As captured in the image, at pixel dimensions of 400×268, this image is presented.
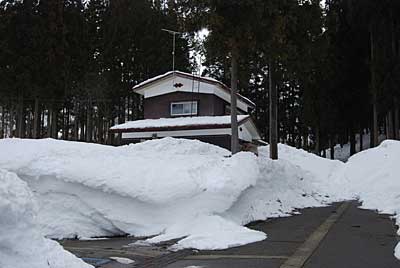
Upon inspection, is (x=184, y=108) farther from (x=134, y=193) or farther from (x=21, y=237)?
(x=21, y=237)

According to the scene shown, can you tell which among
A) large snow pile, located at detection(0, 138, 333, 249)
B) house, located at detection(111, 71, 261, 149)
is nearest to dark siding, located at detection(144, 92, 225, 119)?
house, located at detection(111, 71, 261, 149)

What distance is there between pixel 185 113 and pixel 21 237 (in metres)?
23.2

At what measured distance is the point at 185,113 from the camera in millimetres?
27922

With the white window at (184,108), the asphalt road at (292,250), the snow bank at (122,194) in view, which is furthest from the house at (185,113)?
the asphalt road at (292,250)

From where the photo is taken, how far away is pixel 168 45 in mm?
35969

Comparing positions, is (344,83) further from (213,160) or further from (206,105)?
(213,160)

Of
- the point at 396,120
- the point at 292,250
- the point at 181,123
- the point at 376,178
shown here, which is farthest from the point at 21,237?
the point at 396,120

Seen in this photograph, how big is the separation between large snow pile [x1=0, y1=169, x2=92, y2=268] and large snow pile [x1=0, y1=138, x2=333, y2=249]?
3.35m

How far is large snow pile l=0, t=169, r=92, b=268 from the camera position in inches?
184

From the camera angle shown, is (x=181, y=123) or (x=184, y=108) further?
(x=184, y=108)

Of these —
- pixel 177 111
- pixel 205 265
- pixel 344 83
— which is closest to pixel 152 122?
pixel 177 111

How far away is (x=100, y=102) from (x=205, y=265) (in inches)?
1240

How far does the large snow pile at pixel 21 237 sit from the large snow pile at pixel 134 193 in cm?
335

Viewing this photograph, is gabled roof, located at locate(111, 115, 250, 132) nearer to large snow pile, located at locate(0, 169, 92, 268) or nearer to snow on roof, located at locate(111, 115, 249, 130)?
snow on roof, located at locate(111, 115, 249, 130)
